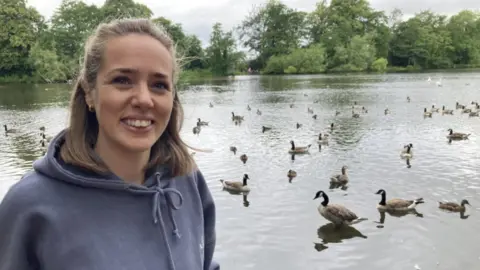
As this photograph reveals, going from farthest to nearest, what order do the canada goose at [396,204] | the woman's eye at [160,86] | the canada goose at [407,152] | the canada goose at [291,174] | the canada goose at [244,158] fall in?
the canada goose at [244,158]
the canada goose at [407,152]
the canada goose at [291,174]
the canada goose at [396,204]
the woman's eye at [160,86]

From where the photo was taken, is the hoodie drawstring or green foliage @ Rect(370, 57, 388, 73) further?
green foliage @ Rect(370, 57, 388, 73)

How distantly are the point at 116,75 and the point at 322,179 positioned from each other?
1350 cm

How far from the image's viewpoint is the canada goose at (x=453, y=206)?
11.6 metres

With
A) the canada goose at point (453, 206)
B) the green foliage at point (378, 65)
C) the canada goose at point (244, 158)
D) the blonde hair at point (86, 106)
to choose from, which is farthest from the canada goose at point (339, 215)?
the green foliage at point (378, 65)

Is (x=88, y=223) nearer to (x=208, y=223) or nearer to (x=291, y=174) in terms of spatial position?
(x=208, y=223)

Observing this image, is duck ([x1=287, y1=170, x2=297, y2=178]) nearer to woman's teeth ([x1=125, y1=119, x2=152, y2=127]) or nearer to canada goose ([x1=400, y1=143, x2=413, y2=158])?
canada goose ([x1=400, y1=143, x2=413, y2=158])

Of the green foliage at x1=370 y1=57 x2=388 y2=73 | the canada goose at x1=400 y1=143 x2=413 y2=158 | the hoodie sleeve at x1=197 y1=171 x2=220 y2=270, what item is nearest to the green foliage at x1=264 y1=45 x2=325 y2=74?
the green foliage at x1=370 y1=57 x2=388 y2=73

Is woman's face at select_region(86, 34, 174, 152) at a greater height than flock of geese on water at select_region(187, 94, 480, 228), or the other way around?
woman's face at select_region(86, 34, 174, 152)

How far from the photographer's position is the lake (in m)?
9.59


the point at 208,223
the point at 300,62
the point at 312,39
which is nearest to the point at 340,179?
the point at 208,223

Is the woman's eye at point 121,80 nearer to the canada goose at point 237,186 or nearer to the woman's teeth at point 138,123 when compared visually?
the woman's teeth at point 138,123

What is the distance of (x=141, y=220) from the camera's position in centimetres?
183

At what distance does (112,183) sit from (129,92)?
1.25 feet

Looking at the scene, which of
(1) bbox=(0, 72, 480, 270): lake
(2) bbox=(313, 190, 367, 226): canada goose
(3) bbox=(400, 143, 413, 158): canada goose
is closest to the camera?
(1) bbox=(0, 72, 480, 270): lake
